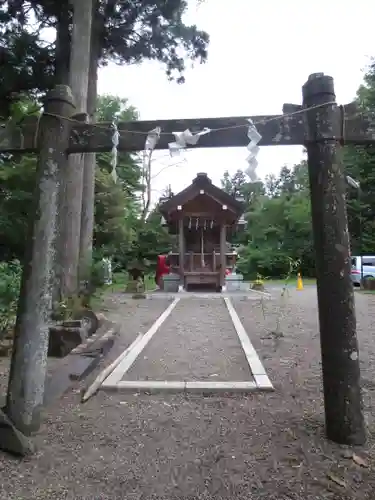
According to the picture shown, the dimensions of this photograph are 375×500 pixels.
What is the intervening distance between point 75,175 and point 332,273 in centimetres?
636

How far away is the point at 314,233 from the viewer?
3.01m

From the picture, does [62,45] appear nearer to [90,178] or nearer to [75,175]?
[90,178]

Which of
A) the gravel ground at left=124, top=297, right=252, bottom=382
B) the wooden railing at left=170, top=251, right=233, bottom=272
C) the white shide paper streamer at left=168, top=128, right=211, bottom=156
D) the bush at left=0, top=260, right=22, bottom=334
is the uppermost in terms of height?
the white shide paper streamer at left=168, top=128, right=211, bottom=156

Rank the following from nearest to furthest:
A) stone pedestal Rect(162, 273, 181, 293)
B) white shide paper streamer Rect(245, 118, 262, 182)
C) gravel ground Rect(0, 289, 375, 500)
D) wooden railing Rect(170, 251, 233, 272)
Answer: gravel ground Rect(0, 289, 375, 500) → white shide paper streamer Rect(245, 118, 262, 182) → wooden railing Rect(170, 251, 233, 272) → stone pedestal Rect(162, 273, 181, 293)

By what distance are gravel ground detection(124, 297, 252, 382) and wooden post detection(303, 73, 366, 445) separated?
1.69 meters

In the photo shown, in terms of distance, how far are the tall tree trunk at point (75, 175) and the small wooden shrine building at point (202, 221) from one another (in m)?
7.37

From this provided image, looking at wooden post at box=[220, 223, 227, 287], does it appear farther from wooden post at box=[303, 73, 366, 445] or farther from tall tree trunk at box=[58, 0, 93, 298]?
wooden post at box=[303, 73, 366, 445]

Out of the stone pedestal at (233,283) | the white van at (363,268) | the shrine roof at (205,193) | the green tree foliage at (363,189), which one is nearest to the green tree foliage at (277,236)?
the green tree foliage at (363,189)

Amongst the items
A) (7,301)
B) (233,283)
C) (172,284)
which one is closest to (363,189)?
(233,283)

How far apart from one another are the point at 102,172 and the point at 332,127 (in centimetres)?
1314

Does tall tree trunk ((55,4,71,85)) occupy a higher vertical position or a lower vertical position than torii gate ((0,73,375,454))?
higher

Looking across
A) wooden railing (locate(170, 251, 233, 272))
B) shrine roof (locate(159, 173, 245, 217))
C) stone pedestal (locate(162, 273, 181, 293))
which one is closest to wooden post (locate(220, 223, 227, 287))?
wooden railing (locate(170, 251, 233, 272))

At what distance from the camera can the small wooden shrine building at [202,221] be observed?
50.1 ft

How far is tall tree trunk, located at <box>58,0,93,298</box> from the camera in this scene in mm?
7590
